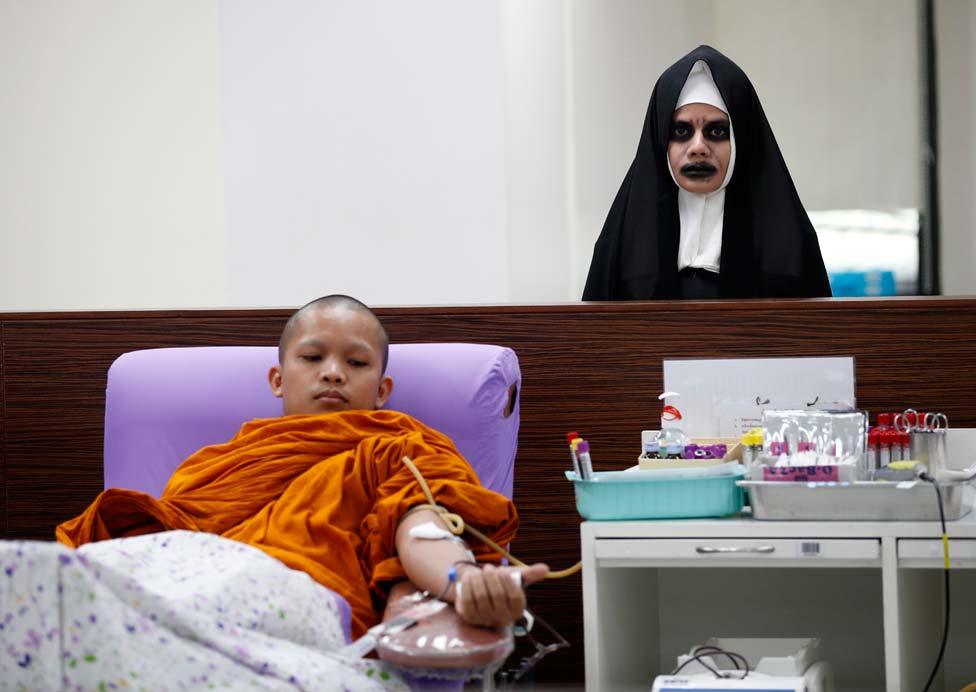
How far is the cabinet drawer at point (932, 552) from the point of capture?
1.97 meters

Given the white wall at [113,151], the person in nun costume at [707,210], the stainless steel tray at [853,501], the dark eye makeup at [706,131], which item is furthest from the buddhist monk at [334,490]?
the white wall at [113,151]

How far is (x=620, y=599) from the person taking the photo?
7.33 ft

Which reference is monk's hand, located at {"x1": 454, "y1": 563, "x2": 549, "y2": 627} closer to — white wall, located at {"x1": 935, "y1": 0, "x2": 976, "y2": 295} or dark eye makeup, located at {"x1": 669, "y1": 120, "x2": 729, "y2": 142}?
dark eye makeup, located at {"x1": 669, "y1": 120, "x2": 729, "y2": 142}

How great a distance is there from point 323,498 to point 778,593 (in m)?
0.99

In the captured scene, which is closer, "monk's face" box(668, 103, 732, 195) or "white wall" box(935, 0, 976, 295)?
"monk's face" box(668, 103, 732, 195)

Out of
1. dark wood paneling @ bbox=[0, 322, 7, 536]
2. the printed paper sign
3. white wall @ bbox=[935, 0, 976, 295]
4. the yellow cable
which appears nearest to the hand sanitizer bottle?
the printed paper sign

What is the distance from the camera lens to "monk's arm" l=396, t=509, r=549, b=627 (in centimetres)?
160

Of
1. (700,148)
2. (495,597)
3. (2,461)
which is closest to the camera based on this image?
(495,597)

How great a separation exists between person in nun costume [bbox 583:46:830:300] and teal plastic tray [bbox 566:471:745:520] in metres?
0.91

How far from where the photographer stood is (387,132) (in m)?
4.36

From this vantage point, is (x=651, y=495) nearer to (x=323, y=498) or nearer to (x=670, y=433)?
(x=670, y=433)

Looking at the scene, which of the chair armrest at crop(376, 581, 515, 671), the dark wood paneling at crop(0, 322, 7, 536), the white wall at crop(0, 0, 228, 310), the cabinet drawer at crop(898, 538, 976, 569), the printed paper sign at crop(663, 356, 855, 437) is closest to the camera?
the chair armrest at crop(376, 581, 515, 671)

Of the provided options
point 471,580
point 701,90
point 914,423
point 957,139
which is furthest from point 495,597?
point 957,139

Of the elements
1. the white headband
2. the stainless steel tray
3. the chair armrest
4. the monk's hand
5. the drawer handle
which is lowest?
the chair armrest
